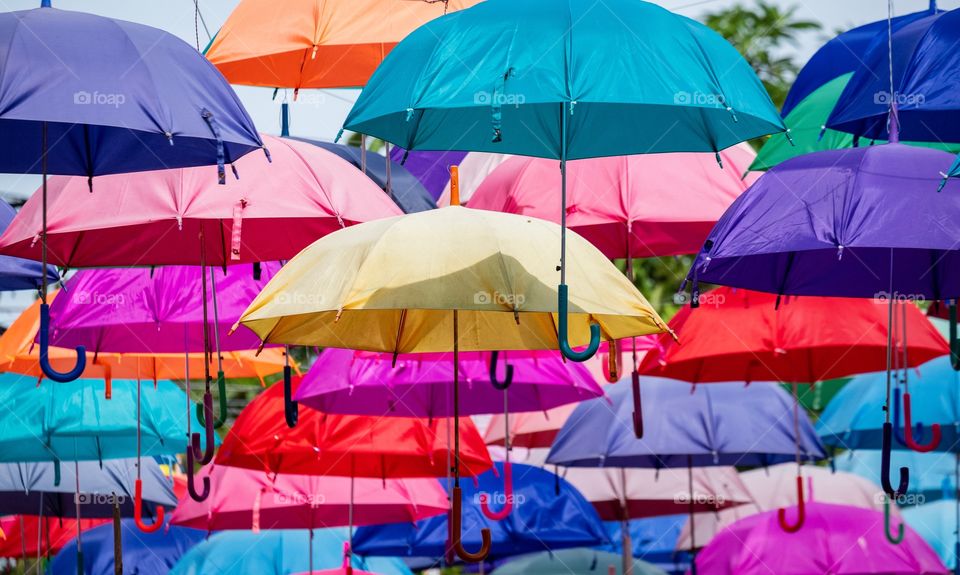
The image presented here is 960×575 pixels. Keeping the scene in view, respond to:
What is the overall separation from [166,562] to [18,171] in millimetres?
6048

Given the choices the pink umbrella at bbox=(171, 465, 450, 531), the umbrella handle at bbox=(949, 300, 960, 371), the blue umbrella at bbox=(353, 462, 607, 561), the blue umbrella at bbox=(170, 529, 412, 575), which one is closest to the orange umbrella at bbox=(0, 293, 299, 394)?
the pink umbrella at bbox=(171, 465, 450, 531)

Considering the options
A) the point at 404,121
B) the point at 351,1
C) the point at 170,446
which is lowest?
the point at 170,446

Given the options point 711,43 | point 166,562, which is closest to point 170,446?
point 166,562

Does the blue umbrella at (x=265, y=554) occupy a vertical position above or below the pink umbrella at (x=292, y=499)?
below

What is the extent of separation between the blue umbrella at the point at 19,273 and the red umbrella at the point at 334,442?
6.38 ft

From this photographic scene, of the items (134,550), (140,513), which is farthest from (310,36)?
(134,550)

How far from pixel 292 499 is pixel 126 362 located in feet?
6.27

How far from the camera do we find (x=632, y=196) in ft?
25.0

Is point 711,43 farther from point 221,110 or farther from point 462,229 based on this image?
point 221,110

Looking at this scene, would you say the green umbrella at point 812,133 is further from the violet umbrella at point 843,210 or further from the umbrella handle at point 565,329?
the umbrella handle at point 565,329

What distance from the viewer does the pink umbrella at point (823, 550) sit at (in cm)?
974

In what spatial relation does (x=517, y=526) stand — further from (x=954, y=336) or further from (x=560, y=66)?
(x=560, y=66)

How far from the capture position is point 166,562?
11.7 meters

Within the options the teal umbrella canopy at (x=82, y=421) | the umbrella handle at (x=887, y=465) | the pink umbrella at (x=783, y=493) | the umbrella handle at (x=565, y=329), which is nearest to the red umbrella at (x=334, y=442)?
the teal umbrella canopy at (x=82, y=421)
